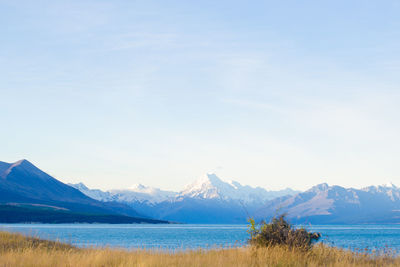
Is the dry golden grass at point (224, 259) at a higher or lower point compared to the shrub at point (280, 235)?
lower

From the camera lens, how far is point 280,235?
22.1 meters

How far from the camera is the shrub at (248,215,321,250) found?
70.6 ft

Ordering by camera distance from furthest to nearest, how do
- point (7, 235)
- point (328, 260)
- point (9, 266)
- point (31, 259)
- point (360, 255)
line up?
point (7, 235), point (360, 255), point (328, 260), point (31, 259), point (9, 266)

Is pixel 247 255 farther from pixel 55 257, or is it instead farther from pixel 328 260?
pixel 55 257

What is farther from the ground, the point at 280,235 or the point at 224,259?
the point at 280,235

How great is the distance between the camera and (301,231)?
2208 cm

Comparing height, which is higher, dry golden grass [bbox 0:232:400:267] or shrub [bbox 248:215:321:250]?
shrub [bbox 248:215:321:250]

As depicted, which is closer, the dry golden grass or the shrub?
the dry golden grass

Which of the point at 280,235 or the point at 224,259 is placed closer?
the point at 224,259

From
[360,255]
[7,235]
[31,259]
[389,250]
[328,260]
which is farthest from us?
[7,235]

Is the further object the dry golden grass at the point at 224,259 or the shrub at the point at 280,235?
the shrub at the point at 280,235

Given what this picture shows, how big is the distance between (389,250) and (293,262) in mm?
8641

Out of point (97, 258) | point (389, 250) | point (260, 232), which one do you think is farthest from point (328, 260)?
point (97, 258)

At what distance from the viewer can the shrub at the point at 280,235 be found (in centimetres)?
2152
